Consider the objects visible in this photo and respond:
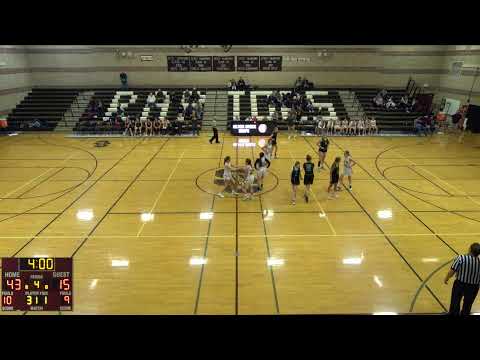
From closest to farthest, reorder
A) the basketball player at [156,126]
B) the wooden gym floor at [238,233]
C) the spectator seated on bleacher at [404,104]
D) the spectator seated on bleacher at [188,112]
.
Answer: the wooden gym floor at [238,233]
the basketball player at [156,126]
the spectator seated on bleacher at [188,112]
the spectator seated on bleacher at [404,104]

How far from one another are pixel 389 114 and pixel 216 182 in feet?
57.1

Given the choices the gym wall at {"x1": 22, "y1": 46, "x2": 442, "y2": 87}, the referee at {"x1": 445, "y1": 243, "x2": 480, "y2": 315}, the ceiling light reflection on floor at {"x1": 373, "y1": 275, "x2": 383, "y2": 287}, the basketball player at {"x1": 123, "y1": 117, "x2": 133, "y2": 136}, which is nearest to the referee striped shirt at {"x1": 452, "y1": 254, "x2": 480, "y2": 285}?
the referee at {"x1": 445, "y1": 243, "x2": 480, "y2": 315}

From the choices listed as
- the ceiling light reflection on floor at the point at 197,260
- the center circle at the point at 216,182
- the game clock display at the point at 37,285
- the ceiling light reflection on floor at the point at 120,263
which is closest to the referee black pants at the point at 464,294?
the ceiling light reflection on floor at the point at 197,260

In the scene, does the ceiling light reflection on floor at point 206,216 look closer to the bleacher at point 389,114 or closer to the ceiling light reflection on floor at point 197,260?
the ceiling light reflection on floor at point 197,260

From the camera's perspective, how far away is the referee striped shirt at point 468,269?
18.2 feet

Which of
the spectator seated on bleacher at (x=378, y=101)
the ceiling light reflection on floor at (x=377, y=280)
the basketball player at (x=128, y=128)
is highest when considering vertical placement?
the spectator seated on bleacher at (x=378, y=101)

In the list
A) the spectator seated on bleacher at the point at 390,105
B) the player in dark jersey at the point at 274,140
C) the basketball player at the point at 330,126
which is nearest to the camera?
the player in dark jersey at the point at 274,140

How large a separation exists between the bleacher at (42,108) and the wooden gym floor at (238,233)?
8.39 m

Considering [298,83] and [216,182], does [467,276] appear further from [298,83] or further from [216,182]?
[298,83]
